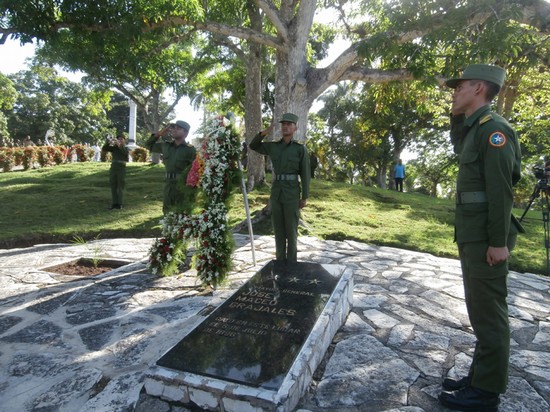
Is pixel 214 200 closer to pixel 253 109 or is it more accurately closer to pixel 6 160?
pixel 253 109

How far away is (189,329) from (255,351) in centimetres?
78

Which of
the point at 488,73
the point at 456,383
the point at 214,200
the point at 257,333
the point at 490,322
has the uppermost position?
the point at 488,73

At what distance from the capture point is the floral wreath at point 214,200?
15.9ft

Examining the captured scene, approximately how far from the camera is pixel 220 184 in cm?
493

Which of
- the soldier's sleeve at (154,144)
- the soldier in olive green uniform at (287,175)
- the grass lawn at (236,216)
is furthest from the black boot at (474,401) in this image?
the soldier's sleeve at (154,144)

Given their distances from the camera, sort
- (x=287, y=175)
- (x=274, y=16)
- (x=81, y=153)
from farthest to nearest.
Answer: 1. (x=81, y=153)
2. (x=274, y=16)
3. (x=287, y=175)

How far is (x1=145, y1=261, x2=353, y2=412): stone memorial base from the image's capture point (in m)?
2.41

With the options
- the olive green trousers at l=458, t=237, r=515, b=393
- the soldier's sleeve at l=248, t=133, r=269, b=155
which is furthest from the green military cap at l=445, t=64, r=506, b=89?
the soldier's sleeve at l=248, t=133, r=269, b=155

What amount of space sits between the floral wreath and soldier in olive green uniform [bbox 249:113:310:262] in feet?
1.36

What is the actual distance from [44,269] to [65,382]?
3422 millimetres

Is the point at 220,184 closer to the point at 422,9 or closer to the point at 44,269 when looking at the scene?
the point at 44,269

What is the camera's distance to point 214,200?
4.94 meters

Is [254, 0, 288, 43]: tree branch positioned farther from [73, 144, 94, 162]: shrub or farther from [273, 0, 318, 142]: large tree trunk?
[73, 144, 94, 162]: shrub

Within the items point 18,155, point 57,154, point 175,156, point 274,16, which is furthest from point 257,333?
point 57,154
